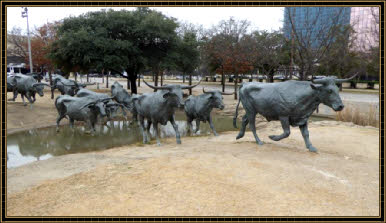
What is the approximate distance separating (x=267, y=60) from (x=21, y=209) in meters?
25.1

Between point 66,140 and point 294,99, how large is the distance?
8.59 meters

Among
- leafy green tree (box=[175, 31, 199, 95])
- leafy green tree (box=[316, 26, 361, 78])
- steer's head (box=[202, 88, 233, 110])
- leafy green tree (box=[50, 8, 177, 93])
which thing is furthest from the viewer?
leafy green tree (box=[316, 26, 361, 78])

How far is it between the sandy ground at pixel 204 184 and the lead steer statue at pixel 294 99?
2.88ft

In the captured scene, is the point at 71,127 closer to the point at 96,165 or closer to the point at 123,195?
the point at 96,165

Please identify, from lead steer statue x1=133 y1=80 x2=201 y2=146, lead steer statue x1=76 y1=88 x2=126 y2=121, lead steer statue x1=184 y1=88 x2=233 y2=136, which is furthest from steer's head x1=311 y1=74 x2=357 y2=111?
lead steer statue x1=76 y1=88 x2=126 y2=121

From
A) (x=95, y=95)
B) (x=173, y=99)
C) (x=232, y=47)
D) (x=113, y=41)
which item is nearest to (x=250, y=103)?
(x=173, y=99)

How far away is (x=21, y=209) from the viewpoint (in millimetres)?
4297

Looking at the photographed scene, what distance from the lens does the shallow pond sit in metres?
9.33

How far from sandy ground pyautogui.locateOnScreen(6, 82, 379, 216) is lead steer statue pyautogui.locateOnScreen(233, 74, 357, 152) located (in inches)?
34.5

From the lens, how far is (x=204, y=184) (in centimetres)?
499

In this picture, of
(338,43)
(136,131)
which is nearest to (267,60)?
(338,43)

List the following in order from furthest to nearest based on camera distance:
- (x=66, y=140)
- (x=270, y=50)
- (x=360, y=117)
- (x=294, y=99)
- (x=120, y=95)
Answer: (x=270, y=50) → (x=120, y=95) → (x=360, y=117) → (x=66, y=140) → (x=294, y=99)

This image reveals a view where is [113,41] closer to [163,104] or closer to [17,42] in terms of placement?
[163,104]

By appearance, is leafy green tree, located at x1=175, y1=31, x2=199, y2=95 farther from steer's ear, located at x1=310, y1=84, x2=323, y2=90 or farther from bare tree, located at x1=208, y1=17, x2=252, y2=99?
steer's ear, located at x1=310, y1=84, x2=323, y2=90
